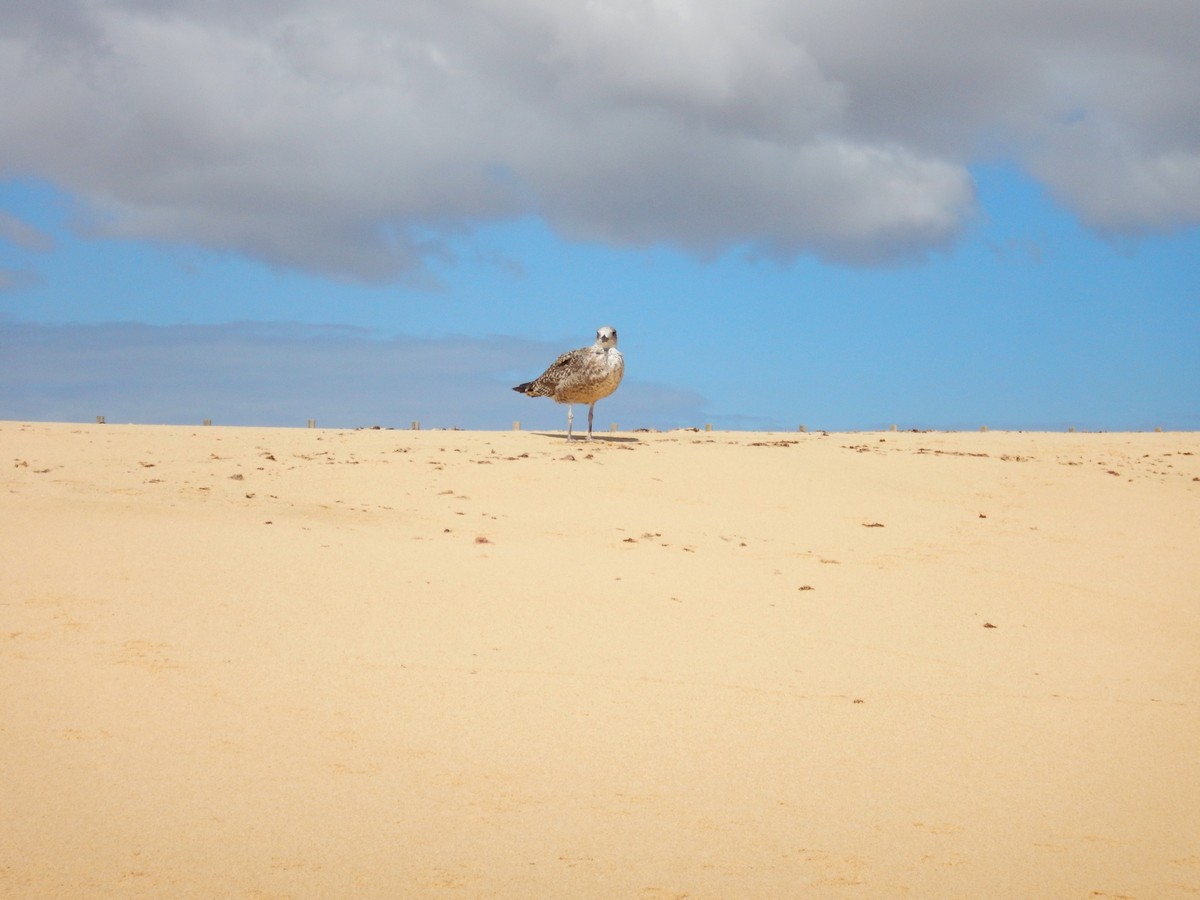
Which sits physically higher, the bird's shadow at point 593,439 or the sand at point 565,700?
the bird's shadow at point 593,439

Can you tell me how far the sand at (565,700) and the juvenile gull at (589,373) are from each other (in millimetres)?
5492

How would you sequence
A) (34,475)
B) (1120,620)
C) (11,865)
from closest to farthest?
(11,865) < (1120,620) < (34,475)

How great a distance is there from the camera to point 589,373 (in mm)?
18547

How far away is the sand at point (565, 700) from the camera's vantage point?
4680 mm

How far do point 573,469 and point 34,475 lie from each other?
7.00 m

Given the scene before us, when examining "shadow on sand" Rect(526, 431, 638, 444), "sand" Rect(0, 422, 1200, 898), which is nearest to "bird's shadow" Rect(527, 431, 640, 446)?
"shadow on sand" Rect(526, 431, 638, 444)

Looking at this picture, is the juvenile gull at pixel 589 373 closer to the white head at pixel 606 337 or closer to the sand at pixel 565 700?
the white head at pixel 606 337

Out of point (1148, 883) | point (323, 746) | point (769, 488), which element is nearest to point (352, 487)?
point (769, 488)

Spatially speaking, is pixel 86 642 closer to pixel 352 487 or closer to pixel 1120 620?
pixel 352 487

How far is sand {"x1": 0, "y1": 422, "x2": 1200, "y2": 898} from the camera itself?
468 centimetres

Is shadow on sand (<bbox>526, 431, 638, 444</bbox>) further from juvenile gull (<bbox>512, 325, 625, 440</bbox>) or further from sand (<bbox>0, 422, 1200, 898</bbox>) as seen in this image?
sand (<bbox>0, 422, 1200, 898</bbox>)

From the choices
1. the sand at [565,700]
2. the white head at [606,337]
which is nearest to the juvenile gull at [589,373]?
the white head at [606,337]

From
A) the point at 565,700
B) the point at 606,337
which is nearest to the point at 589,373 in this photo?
the point at 606,337

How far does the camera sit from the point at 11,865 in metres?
4.28
